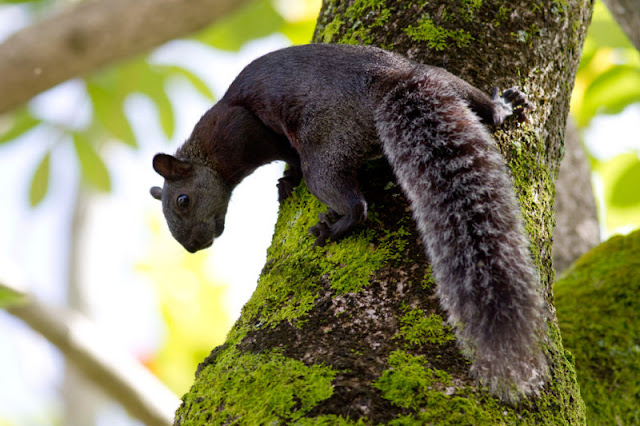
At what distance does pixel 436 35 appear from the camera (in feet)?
8.66

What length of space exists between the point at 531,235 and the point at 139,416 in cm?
317

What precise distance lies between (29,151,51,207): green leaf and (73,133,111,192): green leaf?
233 millimetres

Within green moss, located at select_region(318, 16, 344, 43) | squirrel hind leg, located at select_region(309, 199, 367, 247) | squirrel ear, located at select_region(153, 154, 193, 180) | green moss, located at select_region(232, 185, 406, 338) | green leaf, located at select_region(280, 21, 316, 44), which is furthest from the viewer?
green leaf, located at select_region(280, 21, 316, 44)

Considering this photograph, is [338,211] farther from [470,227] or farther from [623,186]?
[623,186]

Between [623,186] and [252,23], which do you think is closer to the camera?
[623,186]

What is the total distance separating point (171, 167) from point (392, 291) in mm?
1801

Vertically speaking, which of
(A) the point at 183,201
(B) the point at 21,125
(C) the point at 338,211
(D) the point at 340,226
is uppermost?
(B) the point at 21,125

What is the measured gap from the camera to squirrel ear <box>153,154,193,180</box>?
3393 millimetres

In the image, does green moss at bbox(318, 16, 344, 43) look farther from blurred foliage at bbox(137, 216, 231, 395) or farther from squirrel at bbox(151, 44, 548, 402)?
blurred foliage at bbox(137, 216, 231, 395)

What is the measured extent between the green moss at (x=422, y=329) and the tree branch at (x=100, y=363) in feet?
9.48

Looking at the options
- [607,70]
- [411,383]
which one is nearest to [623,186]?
[607,70]

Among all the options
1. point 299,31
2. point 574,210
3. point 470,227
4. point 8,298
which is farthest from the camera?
point 299,31

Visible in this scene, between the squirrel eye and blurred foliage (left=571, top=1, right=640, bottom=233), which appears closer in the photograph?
the squirrel eye

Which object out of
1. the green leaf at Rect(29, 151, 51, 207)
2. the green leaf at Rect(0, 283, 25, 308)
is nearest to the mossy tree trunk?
the green leaf at Rect(0, 283, 25, 308)
